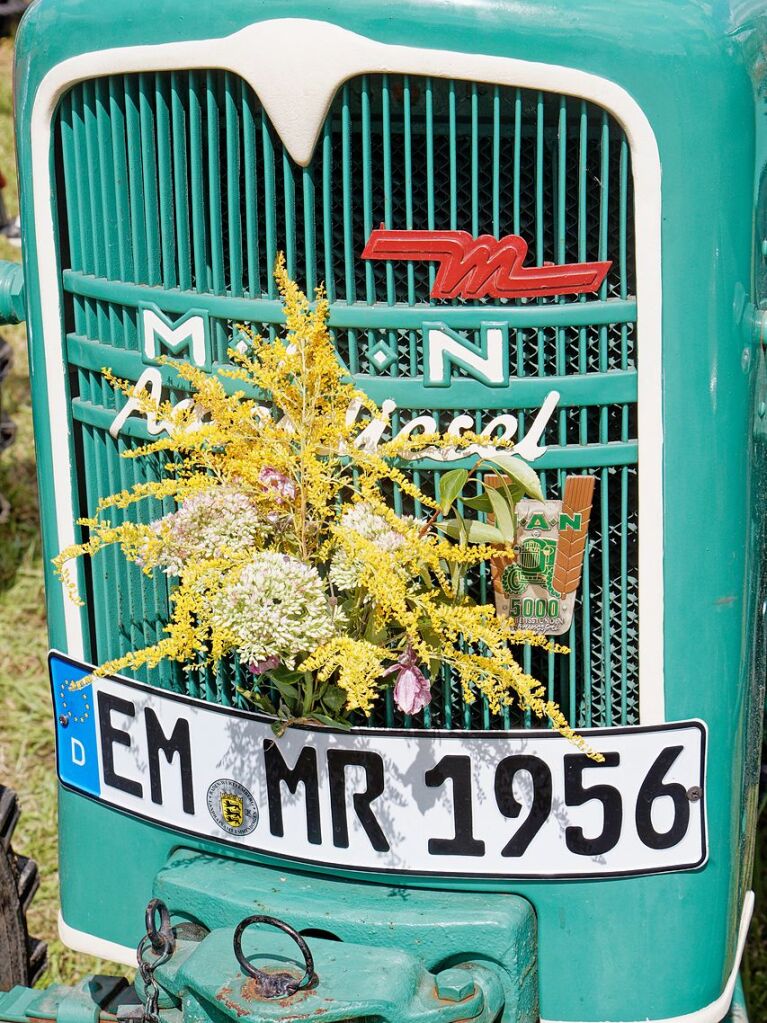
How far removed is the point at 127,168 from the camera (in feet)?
6.91

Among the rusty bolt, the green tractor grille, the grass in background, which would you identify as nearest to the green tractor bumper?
the rusty bolt

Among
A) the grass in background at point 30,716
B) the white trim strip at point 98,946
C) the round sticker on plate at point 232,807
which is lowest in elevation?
the grass in background at point 30,716

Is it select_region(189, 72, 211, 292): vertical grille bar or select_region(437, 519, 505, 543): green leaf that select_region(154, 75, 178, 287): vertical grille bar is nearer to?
select_region(189, 72, 211, 292): vertical grille bar

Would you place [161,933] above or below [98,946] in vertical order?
above

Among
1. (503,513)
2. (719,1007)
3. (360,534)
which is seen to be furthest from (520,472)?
(719,1007)

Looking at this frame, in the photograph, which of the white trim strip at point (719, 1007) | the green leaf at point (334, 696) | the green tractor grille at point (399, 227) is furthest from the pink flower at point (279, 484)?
the white trim strip at point (719, 1007)

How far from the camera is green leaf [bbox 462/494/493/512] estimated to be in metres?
1.96

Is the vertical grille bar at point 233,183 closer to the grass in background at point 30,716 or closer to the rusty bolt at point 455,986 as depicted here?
the rusty bolt at point 455,986

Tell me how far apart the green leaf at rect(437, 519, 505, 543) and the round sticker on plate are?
0.57 meters

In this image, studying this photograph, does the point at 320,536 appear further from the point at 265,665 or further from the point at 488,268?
the point at 488,268

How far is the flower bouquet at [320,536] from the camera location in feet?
6.24

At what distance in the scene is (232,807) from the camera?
2254mm

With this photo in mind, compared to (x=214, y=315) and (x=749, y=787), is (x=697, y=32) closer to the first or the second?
(x=214, y=315)

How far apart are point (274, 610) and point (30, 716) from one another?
2.50 meters
